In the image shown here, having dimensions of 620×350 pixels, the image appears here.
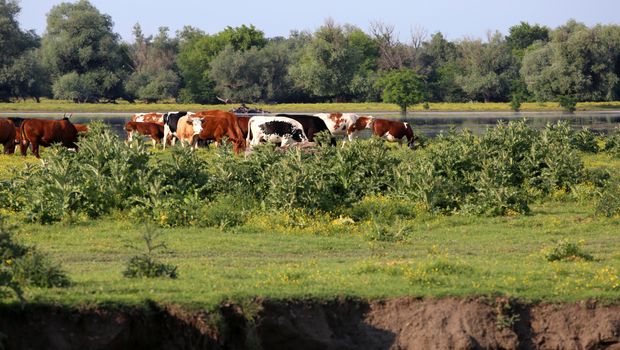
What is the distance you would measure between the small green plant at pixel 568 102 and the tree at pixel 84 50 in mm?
34734

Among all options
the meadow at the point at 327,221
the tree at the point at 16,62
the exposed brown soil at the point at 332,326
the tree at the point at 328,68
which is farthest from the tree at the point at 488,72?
the exposed brown soil at the point at 332,326

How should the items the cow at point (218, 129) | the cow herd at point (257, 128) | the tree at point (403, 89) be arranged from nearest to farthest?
1. the cow herd at point (257, 128)
2. the cow at point (218, 129)
3. the tree at point (403, 89)

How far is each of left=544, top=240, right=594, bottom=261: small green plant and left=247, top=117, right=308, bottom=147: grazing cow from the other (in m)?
18.0

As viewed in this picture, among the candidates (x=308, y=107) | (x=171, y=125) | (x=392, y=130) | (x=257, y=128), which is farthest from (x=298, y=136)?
(x=308, y=107)

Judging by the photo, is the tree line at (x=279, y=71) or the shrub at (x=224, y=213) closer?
the shrub at (x=224, y=213)

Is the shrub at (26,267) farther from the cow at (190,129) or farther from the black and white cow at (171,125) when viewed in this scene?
the black and white cow at (171,125)

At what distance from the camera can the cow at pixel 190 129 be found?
115ft

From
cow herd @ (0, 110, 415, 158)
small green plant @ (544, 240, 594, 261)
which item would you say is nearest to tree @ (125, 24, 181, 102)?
cow herd @ (0, 110, 415, 158)

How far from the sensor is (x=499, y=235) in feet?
58.0

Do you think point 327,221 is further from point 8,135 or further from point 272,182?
point 8,135

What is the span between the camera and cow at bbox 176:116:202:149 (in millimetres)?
34969

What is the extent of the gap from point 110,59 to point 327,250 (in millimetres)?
73137

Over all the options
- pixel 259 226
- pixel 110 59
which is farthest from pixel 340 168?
pixel 110 59

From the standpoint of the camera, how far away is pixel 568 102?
7944cm
